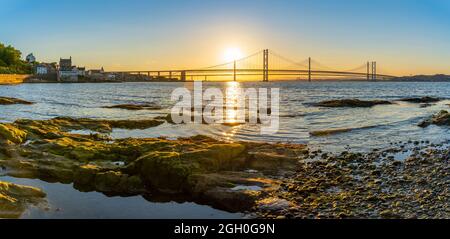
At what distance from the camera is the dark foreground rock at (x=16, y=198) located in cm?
709

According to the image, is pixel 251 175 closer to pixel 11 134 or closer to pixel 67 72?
pixel 11 134

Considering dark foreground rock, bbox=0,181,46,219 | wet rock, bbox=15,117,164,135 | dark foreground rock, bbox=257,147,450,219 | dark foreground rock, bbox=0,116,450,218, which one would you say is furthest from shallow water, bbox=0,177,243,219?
wet rock, bbox=15,117,164,135

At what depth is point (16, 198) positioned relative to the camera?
25.0ft

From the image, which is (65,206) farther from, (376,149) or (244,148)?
(376,149)

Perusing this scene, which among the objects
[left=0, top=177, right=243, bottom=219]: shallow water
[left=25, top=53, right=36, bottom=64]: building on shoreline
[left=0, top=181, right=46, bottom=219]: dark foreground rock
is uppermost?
[left=25, top=53, right=36, bottom=64]: building on shoreline

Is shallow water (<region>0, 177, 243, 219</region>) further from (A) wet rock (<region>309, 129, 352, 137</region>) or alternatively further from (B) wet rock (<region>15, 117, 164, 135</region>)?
(A) wet rock (<region>309, 129, 352, 137</region>)

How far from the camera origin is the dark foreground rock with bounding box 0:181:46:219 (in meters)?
7.09

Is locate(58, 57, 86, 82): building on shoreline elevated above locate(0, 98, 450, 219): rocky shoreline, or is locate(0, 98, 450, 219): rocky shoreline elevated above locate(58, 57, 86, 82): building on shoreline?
locate(58, 57, 86, 82): building on shoreline

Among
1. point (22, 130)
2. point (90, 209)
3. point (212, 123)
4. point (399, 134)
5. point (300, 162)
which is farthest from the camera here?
point (212, 123)

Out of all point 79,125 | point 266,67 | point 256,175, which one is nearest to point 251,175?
point 256,175

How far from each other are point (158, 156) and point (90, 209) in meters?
2.33

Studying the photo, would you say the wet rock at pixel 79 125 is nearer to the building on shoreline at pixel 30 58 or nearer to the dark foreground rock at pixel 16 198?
the dark foreground rock at pixel 16 198
